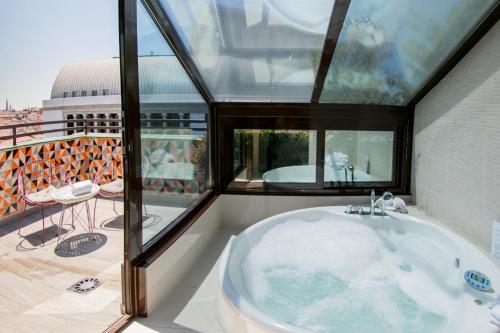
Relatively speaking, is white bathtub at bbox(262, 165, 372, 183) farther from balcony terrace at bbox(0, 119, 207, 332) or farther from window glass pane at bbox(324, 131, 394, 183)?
balcony terrace at bbox(0, 119, 207, 332)

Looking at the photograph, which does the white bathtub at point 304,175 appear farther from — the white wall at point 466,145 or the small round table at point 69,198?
the small round table at point 69,198

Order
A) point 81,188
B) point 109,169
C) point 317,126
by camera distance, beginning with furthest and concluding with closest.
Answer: point 109,169, point 317,126, point 81,188

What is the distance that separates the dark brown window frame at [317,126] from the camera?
3.53 metres

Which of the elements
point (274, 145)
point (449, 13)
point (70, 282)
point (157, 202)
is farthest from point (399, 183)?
point (70, 282)

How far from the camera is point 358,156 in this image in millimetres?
3637

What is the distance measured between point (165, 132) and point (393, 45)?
78.6 inches

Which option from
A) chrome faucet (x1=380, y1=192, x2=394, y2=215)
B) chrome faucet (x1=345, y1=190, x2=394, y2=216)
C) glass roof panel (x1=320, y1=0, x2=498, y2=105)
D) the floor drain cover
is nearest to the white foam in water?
chrome faucet (x1=345, y1=190, x2=394, y2=216)

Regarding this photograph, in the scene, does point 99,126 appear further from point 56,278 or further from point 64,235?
point 56,278

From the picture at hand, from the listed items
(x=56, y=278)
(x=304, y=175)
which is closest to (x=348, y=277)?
(x=304, y=175)

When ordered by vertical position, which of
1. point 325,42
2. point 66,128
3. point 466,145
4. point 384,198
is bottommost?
point 384,198

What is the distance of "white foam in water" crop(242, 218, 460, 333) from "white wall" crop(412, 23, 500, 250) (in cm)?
47

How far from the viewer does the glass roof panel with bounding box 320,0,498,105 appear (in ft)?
7.57

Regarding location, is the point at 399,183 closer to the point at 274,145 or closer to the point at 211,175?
the point at 274,145

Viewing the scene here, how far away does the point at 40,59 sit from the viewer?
3645mm
